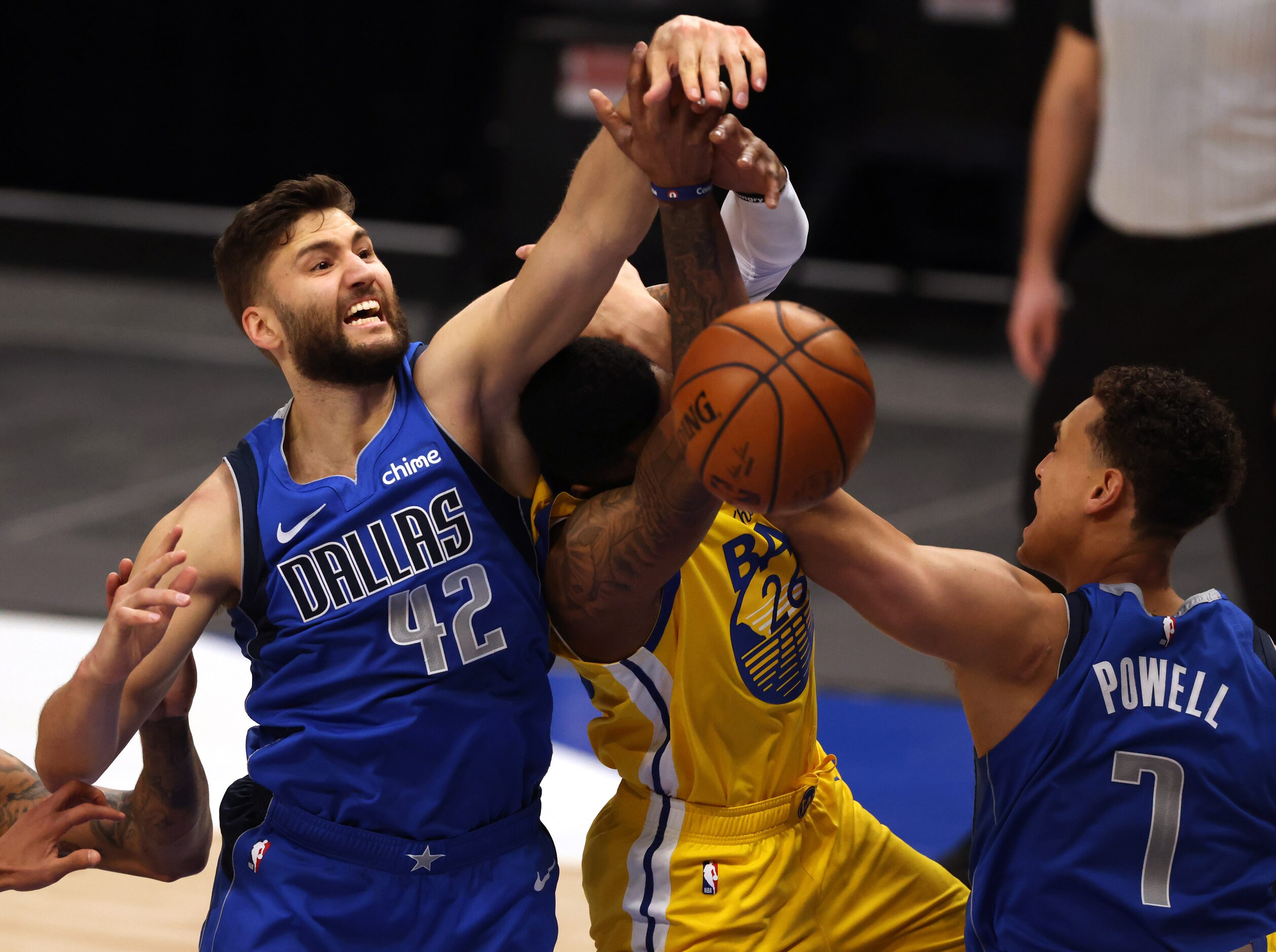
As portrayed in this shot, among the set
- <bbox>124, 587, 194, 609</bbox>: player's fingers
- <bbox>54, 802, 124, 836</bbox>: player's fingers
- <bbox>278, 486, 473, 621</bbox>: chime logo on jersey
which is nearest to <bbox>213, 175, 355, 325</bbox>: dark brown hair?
<bbox>278, 486, 473, 621</bbox>: chime logo on jersey

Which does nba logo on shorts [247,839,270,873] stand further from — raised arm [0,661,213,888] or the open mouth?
the open mouth

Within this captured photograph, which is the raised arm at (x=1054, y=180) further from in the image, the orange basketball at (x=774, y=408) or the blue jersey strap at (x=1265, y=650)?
the orange basketball at (x=774, y=408)

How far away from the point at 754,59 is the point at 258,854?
1638 millimetres

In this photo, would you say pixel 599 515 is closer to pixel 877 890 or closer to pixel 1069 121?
pixel 877 890

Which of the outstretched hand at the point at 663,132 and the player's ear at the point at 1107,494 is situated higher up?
the outstretched hand at the point at 663,132

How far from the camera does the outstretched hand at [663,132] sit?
2.53 meters

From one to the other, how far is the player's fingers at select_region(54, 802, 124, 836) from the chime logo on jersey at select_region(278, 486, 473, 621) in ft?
1.79

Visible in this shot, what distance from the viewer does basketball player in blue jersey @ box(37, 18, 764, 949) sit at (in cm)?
283

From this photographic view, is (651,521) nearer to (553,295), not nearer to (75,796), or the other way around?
(553,295)

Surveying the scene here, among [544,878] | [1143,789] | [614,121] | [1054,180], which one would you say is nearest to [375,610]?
[544,878]

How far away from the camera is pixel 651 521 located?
2.70m

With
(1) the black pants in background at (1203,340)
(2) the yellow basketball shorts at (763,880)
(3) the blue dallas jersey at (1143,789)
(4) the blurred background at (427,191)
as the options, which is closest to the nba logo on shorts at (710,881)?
(2) the yellow basketball shorts at (763,880)

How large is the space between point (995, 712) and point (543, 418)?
93cm

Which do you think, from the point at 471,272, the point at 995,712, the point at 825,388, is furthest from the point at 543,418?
the point at 471,272
